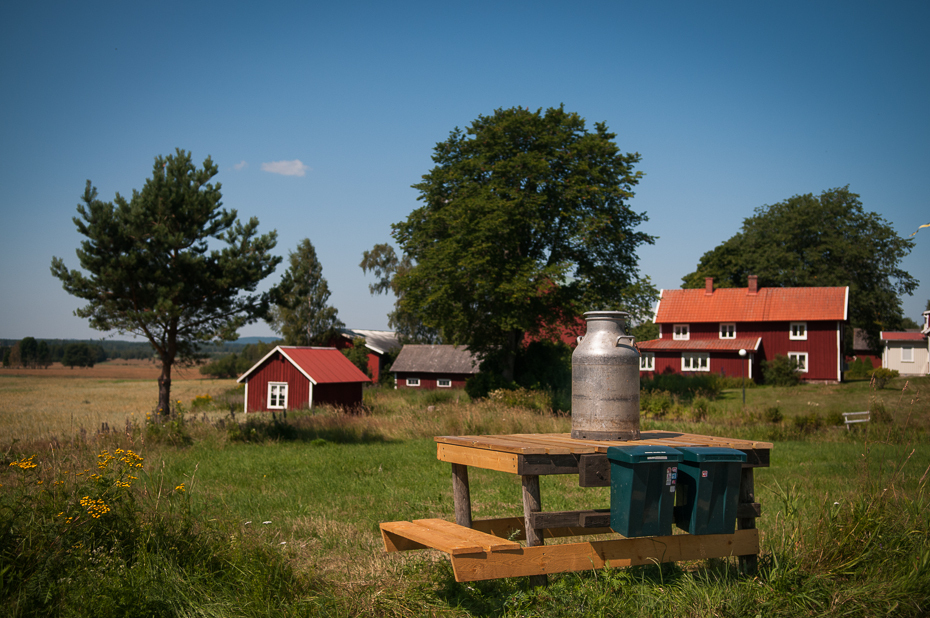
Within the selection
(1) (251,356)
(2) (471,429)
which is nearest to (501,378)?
(2) (471,429)

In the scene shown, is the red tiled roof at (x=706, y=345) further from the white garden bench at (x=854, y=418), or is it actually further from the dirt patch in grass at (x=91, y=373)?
the dirt patch in grass at (x=91, y=373)

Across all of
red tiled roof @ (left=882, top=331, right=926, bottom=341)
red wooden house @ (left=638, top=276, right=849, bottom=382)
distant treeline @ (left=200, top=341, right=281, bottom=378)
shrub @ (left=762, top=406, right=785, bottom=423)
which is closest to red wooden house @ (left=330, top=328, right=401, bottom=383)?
red wooden house @ (left=638, top=276, right=849, bottom=382)

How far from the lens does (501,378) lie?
29484 mm

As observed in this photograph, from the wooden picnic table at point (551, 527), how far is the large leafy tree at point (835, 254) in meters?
53.9

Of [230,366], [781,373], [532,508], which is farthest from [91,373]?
[532,508]

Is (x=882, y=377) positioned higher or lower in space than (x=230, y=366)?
higher

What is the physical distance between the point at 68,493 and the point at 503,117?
28295 millimetres

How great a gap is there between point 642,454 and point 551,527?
75 cm

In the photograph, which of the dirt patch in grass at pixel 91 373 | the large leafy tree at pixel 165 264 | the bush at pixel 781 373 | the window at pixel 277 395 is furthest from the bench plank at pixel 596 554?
the dirt patch in grass at pixel 91 373

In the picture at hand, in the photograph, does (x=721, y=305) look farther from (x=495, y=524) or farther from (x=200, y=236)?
(x=495, y=524)

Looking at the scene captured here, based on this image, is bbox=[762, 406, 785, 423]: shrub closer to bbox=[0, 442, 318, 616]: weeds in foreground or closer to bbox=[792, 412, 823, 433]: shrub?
bbox=[792, 412, 823, 433]: shrub

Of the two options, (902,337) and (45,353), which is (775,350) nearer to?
(902,337)

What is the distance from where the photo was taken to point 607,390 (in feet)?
14.8

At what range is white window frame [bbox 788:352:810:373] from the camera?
42.7 meters
